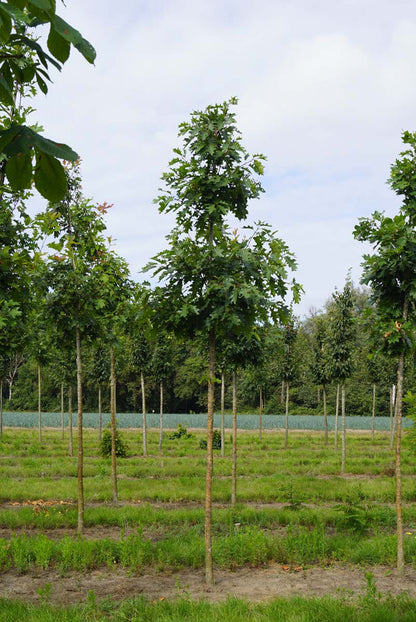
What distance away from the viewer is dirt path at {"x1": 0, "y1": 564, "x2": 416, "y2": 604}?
6.30 meters

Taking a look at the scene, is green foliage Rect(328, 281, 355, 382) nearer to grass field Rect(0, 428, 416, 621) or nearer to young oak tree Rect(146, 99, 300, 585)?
grass field Rect(0, 428, 416, 621)

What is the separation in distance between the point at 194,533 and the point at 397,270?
18.0 feet

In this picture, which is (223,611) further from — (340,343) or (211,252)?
(340,343)

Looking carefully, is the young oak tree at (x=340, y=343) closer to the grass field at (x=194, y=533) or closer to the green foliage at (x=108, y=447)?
the grass field at (x=194, y=533)

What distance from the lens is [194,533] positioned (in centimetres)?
893

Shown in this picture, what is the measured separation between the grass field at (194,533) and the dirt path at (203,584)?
0.24ft

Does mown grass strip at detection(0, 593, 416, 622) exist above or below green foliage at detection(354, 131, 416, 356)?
below

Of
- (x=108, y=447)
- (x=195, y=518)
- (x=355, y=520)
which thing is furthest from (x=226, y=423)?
(x=355, y=520)

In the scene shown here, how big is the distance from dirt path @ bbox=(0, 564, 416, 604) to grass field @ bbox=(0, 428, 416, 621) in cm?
7

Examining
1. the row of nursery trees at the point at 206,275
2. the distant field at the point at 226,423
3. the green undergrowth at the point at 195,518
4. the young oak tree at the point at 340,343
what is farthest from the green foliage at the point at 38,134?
the distant field at the point at 226,423

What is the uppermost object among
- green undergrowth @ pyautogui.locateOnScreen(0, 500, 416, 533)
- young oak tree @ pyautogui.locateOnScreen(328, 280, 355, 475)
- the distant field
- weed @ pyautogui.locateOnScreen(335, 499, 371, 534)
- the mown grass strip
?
young oak tree @ pyautogui.locateOnScreen(328, 280, 355, 475)

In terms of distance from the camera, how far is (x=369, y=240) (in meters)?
7.81

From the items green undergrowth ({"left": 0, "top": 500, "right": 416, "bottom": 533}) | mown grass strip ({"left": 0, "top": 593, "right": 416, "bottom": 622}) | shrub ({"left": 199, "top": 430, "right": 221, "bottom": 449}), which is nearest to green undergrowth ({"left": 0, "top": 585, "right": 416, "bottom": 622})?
mown grass strip ({"left": 0, "top": 593, "right": 416, "bottom": 622})

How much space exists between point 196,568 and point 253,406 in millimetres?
58431
